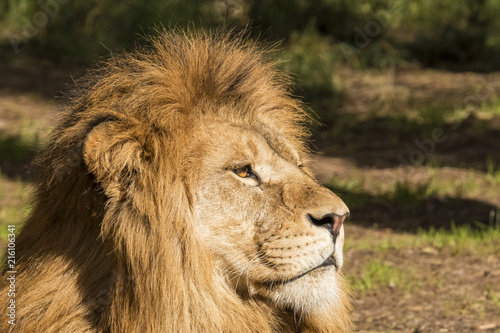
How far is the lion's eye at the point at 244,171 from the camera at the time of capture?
3.04m

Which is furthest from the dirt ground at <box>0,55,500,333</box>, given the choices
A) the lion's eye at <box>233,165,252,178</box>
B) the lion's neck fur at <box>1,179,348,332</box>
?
the lion's neck fur at <box>1,179,348,332</box>

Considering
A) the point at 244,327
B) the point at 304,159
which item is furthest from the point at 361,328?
the point at 244,327

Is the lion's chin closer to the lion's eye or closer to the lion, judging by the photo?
the lion

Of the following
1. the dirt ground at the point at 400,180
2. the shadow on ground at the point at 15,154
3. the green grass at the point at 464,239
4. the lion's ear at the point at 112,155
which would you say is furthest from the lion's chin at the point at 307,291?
the shadow on ground at the point at 15,154

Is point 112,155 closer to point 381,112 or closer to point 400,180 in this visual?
point 400,180

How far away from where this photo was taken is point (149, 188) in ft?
9.42

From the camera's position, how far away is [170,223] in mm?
2889

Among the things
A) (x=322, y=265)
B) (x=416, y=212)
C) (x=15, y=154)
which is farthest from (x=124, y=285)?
(x=15, y=154)

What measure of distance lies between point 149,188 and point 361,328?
6.79 ft

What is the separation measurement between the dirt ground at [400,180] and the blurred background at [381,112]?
0.02 m

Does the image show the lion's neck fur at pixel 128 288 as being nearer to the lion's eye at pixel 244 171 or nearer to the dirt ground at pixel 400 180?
the lion's eye at pixel 244 171

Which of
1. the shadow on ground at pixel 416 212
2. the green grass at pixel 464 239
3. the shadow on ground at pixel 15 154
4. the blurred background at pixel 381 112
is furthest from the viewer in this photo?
the shadow on ground at pixel 15 154

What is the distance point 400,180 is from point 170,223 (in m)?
5.44

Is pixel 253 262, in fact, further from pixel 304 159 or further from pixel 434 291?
pixel 434 291
